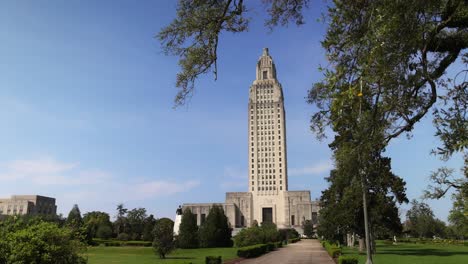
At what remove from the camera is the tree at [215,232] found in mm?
49750

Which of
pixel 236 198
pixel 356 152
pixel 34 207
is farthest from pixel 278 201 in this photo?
pixel 356 152

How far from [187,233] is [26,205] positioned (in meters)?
95.7

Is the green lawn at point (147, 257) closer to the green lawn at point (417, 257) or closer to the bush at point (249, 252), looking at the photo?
the bush at point (249, 252)

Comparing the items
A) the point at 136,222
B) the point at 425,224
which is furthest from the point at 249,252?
the point at 425,224

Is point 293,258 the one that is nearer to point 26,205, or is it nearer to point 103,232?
point 103,232

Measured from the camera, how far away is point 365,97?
6250 millimetres

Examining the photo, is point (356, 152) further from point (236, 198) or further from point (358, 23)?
point (236, 198)

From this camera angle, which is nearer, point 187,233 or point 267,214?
point 187,233

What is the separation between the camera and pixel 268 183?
11825 centimetres

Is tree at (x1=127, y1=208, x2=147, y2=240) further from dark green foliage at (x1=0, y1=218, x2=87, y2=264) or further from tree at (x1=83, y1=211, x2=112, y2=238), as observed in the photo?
dark green foliage at (x1=0, y1=218, x2=87, y2=264)

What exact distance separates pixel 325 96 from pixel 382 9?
1.56 meters

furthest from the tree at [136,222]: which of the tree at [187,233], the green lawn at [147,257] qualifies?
the green lawn at [147,257]

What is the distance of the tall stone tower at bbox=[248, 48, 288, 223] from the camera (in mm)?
117312

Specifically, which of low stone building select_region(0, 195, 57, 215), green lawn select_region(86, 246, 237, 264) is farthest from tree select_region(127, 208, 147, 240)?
low stone building select_region(0, 195, 57, 215)
